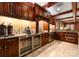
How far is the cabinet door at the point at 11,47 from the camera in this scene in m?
2.95

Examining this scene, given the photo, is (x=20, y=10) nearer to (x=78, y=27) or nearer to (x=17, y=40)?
(x=17, y=40)

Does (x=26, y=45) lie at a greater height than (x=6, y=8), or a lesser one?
lesser

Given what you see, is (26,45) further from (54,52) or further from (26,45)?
(54,52)

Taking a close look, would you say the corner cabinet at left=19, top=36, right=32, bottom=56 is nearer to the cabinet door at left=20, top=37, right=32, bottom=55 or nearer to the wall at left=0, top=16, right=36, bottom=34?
the cabinet door at left=20, top=37, right=32, bottom=55

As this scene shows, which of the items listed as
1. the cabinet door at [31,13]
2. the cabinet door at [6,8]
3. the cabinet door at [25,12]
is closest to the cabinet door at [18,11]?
the cabinet door at [25,12]

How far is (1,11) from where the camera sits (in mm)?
3131

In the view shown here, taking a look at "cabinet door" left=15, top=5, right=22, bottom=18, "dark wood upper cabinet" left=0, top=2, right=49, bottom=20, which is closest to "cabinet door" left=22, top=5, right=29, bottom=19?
"dark wood upper cabinet" left=0, top=2, right=49, bottom=20

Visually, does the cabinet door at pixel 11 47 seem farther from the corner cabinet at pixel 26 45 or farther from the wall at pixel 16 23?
the wall at pixel 16 23

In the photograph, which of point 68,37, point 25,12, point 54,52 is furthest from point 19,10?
point 68,37

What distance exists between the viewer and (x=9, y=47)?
121 inches

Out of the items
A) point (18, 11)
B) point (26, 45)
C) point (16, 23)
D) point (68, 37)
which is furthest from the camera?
point (68, 37)

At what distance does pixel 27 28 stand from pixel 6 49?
7.79 feet

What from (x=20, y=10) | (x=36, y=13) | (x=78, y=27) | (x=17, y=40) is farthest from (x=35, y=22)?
(x=78, y=27)

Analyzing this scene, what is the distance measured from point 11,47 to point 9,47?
10 centimetres
